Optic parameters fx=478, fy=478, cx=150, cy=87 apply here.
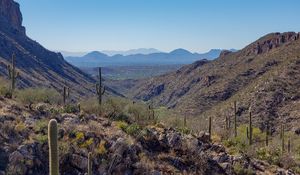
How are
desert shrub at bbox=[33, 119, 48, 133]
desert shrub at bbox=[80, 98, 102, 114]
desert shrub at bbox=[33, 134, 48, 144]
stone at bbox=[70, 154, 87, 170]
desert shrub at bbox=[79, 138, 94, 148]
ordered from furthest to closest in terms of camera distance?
desert shrub at bbox=[80, 98, 102, 114] → desert shrub at bbox=[33, 119, 48, 133] → desert shrub at bbox=[79, 138, 94, 148] → desert shrub at bbox=[33, 134, 48, 144] → stone at bbox=[70, 154, 87, 170]

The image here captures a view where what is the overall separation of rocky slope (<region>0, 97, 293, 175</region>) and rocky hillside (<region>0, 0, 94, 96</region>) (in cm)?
4244

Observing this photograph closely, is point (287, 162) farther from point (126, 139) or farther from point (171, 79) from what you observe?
point (171, 79)

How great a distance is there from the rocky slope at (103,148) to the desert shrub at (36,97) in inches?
33.9

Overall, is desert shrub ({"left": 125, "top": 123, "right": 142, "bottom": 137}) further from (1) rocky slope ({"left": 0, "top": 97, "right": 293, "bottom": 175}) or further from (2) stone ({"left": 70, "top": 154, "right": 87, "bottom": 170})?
(2) stone ({"left": 70, "top": 154, "right": 87, "bottom": 170})

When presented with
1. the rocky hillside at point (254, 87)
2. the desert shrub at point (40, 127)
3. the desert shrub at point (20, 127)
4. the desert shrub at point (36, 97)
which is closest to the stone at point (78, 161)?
the desert shrub at point (40, 127)

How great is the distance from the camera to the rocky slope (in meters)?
18.3

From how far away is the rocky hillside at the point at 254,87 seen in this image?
5353cm

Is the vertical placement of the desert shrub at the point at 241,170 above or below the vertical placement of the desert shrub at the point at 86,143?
below

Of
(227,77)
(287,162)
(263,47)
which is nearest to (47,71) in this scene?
(227,77)

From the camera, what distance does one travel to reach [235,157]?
22.2 m

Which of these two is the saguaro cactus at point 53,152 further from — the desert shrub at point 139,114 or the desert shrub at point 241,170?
the desert shrub at point 139,114

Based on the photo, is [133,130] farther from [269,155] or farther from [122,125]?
[269,155]

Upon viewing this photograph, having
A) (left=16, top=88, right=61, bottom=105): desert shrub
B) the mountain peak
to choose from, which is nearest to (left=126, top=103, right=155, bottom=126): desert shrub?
(left=16, top=88, right=61, bottom=105): desert shrub

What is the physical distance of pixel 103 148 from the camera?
19672mm
